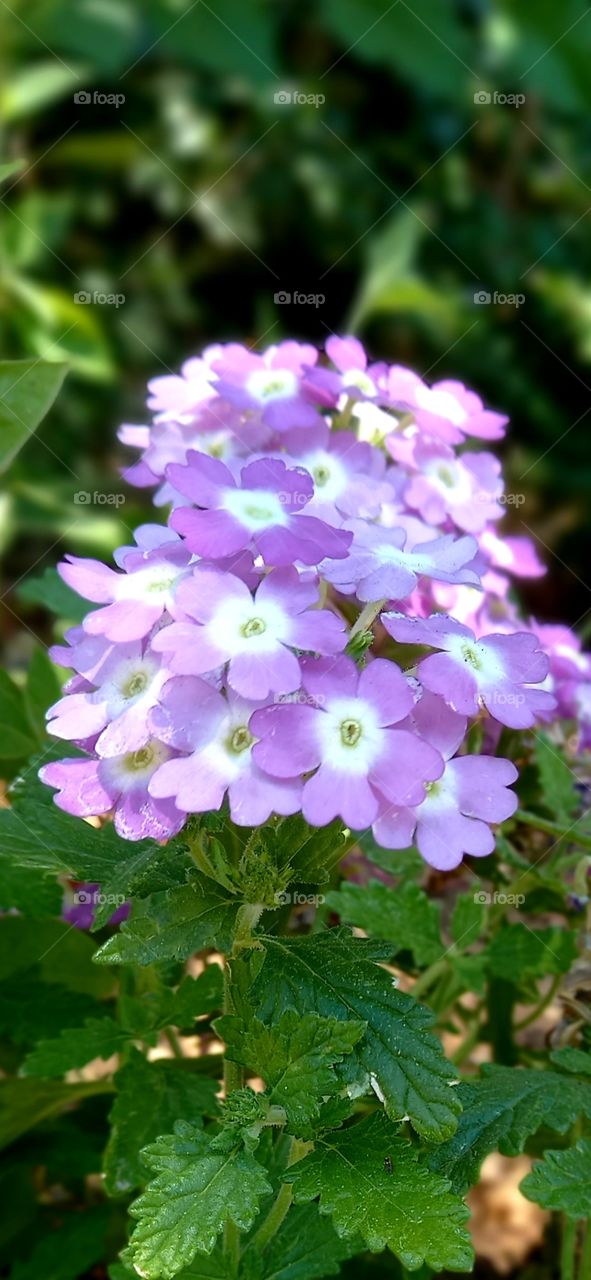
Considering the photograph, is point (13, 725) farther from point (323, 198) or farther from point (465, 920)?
point (323, 198)

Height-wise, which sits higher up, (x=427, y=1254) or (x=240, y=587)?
(x=240, y=587)

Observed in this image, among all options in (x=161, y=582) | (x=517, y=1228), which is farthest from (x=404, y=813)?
(x=517, y=1228)

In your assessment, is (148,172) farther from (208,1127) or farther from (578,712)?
(208,1127)

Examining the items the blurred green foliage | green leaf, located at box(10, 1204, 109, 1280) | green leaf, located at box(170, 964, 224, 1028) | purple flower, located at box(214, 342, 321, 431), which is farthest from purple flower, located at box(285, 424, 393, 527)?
the blurred green foliage

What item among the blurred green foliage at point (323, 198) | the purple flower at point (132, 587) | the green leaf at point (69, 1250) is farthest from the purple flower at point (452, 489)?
the blurred green foliage at point (323, 198)

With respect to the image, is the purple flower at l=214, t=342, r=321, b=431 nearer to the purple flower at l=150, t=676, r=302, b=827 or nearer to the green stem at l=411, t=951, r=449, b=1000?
the purple flower at l=150, t=676, r=302, b=827

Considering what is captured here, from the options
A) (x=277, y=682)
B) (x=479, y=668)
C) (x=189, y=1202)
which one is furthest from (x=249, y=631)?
(x=189, y=1202)

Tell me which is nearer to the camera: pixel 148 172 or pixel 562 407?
pixel 148 172
